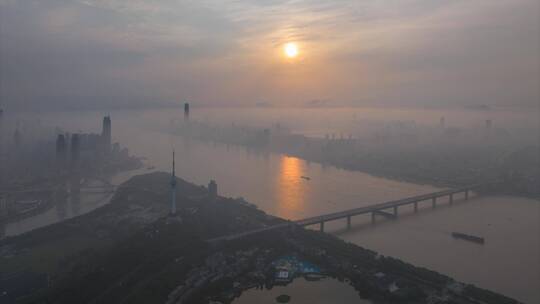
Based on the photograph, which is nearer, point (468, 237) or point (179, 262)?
point (179, 262)

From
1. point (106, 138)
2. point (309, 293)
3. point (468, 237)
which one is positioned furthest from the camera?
point (106, 138)

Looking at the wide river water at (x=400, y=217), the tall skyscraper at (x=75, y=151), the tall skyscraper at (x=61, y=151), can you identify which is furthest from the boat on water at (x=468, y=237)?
the tall skyscraper at (x=61, y=151)

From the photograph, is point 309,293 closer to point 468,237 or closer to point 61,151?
point 468,237

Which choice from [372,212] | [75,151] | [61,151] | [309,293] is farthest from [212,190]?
[61,151]

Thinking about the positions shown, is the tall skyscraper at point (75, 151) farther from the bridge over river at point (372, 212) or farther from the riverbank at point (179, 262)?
the bridge over river at point (372, 212)

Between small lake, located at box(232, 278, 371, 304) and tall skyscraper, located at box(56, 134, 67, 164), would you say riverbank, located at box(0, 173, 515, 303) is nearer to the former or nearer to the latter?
small lake, located at box(232, 278, 371, 304)

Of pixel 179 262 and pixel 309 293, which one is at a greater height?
pixel 179 262

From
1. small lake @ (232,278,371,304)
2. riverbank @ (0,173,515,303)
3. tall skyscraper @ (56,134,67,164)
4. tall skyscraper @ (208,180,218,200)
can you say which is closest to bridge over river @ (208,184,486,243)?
riverbank @ (0,173,515,303)

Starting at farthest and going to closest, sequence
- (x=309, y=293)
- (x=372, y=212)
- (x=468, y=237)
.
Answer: (x=372, y=212) < (x=468, y=237) < (x=309, y=293)

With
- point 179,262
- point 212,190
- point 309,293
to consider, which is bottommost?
point 309,293
